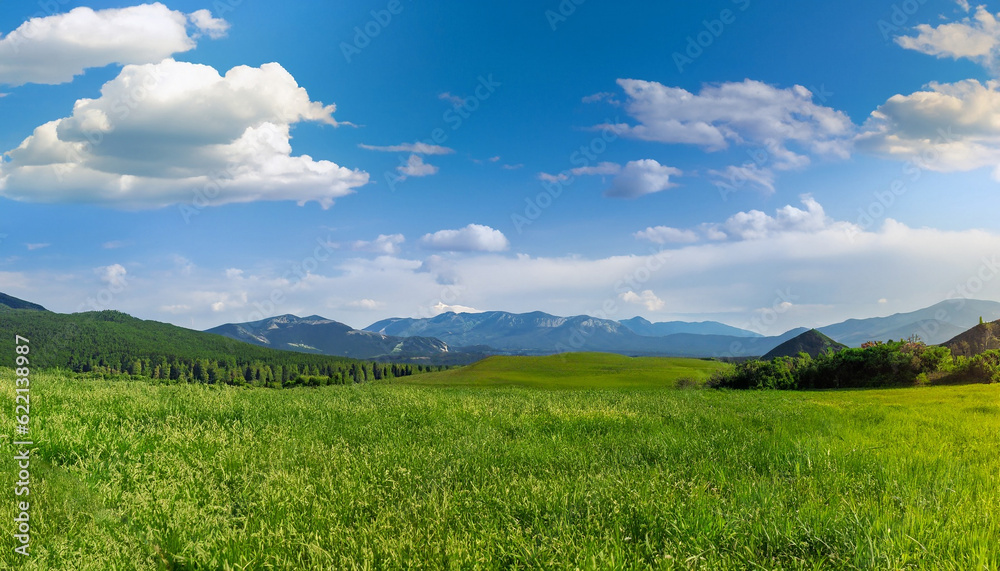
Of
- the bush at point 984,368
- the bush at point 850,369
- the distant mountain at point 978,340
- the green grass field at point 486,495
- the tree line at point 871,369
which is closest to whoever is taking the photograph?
the green grass field at point 486,495

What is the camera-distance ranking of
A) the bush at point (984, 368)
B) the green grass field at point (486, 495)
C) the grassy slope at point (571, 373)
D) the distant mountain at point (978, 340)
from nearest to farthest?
the green grass field at point (486, 495)
the bush at point (984, 368)
the distant mountain at point (978, 340)
the grassy slope at point (571, 373)

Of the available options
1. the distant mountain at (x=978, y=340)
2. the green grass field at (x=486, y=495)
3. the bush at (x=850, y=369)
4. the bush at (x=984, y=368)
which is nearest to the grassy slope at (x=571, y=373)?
the bush at (x=850, y=369)

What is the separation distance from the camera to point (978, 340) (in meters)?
61.7

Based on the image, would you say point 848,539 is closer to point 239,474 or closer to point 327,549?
point 327,549

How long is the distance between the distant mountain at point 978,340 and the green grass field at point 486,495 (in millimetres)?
66377

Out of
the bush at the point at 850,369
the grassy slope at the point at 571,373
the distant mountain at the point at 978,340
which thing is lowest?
the grassy slope at the point at 571,373

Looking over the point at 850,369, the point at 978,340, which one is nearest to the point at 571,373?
the point at 850,369

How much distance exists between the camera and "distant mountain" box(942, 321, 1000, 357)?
191 ft

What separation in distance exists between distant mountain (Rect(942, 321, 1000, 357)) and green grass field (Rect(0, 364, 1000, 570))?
218 feet

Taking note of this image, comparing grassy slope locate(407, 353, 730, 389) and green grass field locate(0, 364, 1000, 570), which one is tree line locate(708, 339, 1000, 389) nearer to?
grassy slope locate(407, 353, 730, 389)

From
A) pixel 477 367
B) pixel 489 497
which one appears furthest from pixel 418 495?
pixel 477 367

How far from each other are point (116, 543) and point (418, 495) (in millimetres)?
2751

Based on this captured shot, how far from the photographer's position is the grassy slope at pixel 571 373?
91700 millimetres

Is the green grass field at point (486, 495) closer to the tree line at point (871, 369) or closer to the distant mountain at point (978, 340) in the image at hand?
the tree line at point (871, 369)
